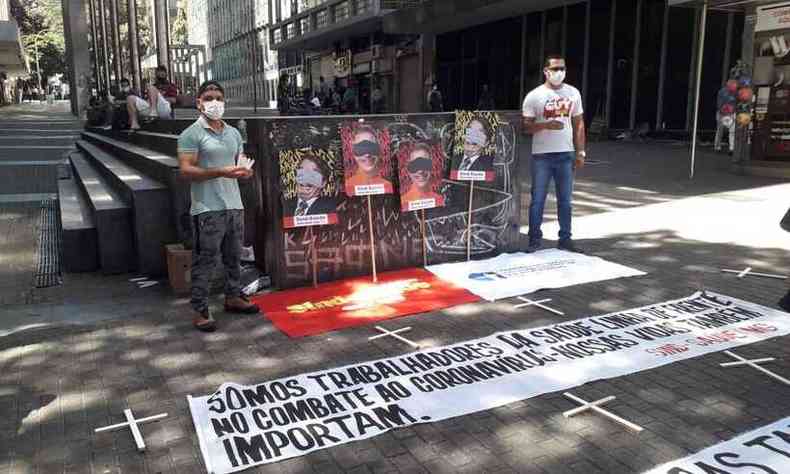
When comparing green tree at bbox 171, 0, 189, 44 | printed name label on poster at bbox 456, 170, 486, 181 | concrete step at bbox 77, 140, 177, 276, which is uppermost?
green tree at bbox 171, 0, 189, 44

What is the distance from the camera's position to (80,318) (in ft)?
17.5

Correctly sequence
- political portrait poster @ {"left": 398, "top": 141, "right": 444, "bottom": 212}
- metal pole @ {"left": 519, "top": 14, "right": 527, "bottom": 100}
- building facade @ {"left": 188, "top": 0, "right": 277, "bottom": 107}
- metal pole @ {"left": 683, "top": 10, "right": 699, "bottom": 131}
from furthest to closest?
building facade @ {"left": 188, "top": 0, "right": 277, "bottom": 107} < metal pole @ {"left": 519, "top": 14, "right": 527, "bottom": 100} < metal pole @ {"left": 683, "top": 10, "right": 699, "bottom": 131} < political portrait poster @ {"left": 398, "top": 141, "right": 444, "bottom": 212}

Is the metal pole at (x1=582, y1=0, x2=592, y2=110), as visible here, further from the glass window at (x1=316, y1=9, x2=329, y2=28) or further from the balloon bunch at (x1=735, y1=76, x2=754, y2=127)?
the glass window at (x1=316, y1=9, x2=329, y2=28)

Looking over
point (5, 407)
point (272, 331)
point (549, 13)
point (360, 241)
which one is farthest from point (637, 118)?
point (5, 407)

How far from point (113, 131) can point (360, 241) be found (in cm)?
1070

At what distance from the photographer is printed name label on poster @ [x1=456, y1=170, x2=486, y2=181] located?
6656 millimetres

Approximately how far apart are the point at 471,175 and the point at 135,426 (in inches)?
167

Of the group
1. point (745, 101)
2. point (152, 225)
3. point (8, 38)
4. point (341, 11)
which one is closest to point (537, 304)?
point (152, 225)

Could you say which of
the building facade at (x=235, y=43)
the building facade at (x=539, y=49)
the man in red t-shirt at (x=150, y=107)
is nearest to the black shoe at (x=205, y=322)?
the man in red t-shirt at (x=150, y=107)

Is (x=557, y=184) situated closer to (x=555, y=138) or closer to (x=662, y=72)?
(x=555, y=138)

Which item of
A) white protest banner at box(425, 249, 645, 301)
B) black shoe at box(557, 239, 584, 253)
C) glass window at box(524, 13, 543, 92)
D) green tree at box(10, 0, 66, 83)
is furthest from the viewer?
green tree at box(10, 0, 66, 83)

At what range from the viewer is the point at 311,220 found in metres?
5.89

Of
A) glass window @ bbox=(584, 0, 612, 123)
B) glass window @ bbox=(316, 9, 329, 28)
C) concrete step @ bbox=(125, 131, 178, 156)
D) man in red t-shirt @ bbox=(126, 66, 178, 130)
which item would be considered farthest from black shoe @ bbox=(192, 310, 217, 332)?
glass window @ bbox=(316, 9, 329, 28)

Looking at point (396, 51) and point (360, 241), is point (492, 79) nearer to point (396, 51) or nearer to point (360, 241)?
point (396, 51)
